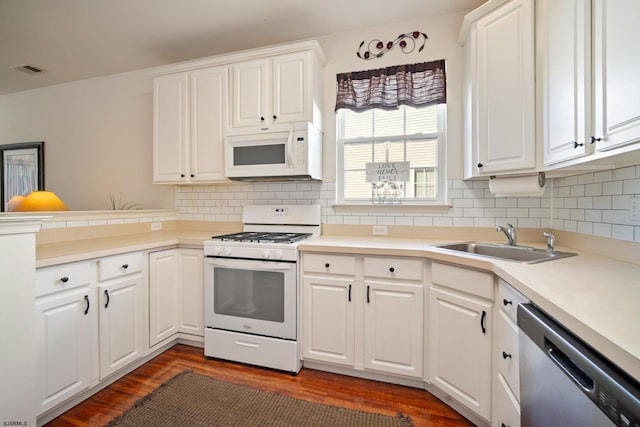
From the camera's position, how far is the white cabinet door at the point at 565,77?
46.6 inches

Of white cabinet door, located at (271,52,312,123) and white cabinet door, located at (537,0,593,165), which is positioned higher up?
white cabinet door, located at (271,52,312,123)

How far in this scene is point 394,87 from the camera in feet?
7.79

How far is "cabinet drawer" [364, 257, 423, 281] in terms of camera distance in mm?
1824

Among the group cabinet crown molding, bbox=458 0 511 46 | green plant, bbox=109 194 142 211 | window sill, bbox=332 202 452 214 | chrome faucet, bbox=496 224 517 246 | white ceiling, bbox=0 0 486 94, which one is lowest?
chrome faucet, bbox=496 224 517 246

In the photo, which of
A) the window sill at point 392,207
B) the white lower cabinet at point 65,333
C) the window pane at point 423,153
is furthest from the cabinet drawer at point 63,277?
the window pane at point 423,153

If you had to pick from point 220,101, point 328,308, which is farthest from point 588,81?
point 220,101

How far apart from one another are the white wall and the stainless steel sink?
2.87 m

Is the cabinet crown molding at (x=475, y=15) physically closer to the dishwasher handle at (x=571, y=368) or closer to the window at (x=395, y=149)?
the window at (x=395, y=149)

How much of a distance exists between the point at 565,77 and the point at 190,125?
2.65 m

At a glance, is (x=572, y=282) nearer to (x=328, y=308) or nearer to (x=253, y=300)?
(x=328, y=308)

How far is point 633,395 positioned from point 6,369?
7.01 feet

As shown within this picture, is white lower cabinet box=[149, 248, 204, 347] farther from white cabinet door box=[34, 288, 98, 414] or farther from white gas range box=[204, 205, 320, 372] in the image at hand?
white cabinet door box=[34, 288, 98, 414]

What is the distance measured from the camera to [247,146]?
2406 millimetres

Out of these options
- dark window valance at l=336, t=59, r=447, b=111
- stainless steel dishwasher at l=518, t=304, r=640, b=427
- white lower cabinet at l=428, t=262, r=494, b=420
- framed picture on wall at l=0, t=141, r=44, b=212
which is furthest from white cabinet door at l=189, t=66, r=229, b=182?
framed picture on wall at l=0, t=141, r=44, b=212
